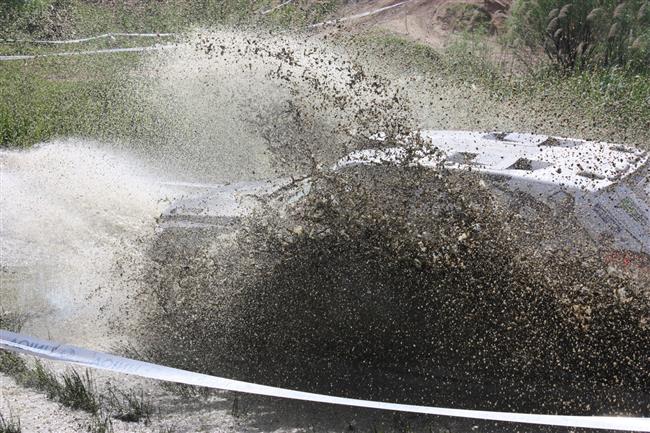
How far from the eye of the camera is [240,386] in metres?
5.25

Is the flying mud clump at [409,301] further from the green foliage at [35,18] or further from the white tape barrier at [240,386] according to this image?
the green foliage at [35,18]

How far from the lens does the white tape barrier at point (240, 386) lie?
14.9 feet

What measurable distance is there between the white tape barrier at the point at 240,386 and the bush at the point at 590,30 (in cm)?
1056

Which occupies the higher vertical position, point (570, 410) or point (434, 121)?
point (434, 121)

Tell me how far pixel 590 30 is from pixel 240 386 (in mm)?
12019

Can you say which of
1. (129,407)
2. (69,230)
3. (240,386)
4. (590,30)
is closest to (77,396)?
(129,407)

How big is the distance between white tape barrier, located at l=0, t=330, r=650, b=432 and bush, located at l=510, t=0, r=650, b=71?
34.6 feet

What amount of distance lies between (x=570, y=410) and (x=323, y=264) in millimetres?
1951

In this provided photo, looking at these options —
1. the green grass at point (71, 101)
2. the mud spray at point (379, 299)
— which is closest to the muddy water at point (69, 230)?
the mud spray at point (379, 299)

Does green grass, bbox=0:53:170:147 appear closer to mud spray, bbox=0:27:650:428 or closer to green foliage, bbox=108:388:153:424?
mud spray, bbox=0:27:650:428

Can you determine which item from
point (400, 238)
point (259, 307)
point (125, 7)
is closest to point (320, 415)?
point (259, 307)

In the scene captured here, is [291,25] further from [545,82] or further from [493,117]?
[493,117]

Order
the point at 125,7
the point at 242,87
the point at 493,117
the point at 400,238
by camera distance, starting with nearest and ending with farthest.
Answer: the point at 400,238 < the point at 493,117 < the point at 242,87 < the point at 125,7

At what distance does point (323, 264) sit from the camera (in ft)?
19.4
